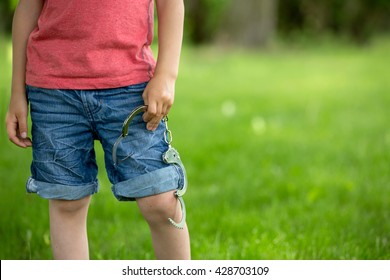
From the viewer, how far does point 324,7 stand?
70.1 feet

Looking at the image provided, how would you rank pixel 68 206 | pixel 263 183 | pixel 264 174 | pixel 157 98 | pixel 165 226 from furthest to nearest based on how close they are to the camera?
pixel 264 174 → pixel 263 183 → pixel 68 206 → pixel 165 226 → pixel 157 98

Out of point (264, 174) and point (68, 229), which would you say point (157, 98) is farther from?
point (264, 174)

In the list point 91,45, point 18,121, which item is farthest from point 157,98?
point 18,121

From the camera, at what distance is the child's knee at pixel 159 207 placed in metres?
2.09

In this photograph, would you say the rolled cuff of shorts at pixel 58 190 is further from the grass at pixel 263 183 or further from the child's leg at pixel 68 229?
the grass at pixel 263 183

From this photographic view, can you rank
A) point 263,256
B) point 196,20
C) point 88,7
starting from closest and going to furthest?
point 88,7 → point 263,256 → point 196,20

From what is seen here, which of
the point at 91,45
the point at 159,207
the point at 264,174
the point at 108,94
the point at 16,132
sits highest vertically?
the point at 91,45

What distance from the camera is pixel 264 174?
436 cm

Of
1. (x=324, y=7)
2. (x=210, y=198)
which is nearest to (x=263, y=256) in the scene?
(x=210, y=198)

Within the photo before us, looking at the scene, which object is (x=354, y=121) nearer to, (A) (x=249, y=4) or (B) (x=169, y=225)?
(B) (x=169, y=225)

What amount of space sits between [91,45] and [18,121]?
41 cm

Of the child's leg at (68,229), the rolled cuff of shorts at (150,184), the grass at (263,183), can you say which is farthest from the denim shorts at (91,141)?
the grass at (263,183)

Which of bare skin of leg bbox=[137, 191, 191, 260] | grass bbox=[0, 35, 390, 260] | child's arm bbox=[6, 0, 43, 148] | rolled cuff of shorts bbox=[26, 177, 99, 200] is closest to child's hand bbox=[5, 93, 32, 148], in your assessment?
child's arm bbox=[6, 0, 43, 148]
